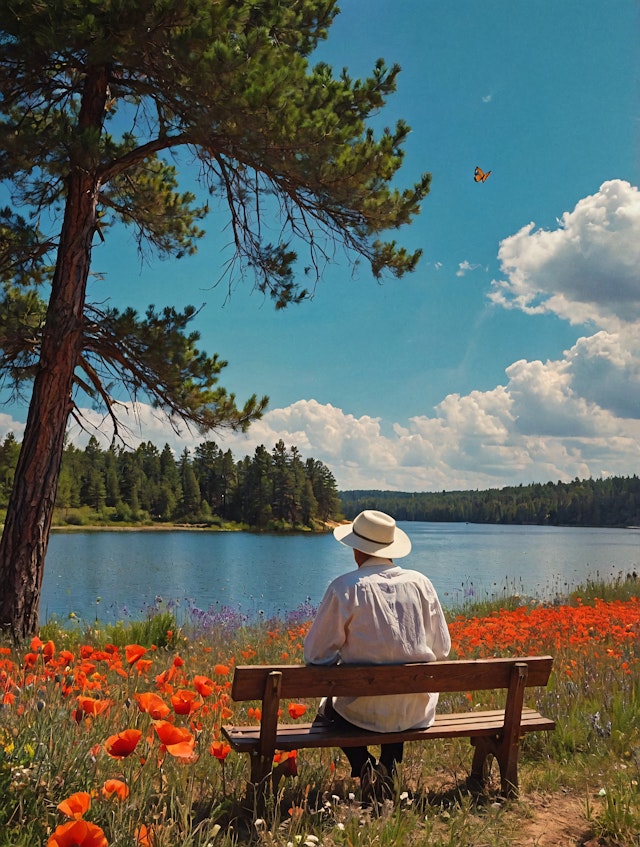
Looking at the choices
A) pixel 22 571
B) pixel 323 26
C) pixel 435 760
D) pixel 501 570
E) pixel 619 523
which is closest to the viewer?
pixel 435 760

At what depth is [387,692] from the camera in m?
3.46

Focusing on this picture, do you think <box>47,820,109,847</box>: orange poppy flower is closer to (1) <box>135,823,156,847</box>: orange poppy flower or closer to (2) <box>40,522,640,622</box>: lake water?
(1) <box>135,823,156,847</box>: orange poppy flower

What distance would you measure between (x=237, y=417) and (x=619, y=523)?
98935 mm

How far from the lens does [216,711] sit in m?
4.48

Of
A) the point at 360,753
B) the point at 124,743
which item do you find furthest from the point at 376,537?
the point at 124,743

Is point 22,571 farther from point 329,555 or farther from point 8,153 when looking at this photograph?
point 329,555

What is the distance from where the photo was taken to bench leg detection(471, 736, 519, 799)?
3.90 metres

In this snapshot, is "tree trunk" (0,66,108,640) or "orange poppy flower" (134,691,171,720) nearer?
"orange poppy flower" (134,691,171,720)

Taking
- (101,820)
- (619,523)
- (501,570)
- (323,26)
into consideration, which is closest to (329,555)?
(501,570)

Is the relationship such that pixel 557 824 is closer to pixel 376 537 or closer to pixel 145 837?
pixel 376 537

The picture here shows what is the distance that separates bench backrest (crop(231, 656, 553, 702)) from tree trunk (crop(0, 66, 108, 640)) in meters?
5.50

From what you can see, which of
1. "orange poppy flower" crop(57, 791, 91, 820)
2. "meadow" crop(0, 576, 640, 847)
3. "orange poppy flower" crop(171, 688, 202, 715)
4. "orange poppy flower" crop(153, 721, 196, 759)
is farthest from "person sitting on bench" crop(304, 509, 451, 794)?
"orange poppy flower" crop(57, 791, 91, 820)

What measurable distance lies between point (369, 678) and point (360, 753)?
0.59m

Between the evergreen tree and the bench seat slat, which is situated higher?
the evergreen tree
